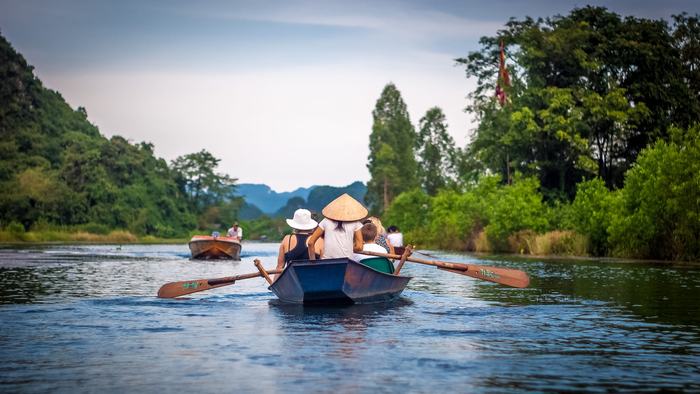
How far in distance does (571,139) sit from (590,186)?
8.98m

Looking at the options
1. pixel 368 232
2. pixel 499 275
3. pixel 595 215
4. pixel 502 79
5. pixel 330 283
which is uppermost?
pixel 502 79

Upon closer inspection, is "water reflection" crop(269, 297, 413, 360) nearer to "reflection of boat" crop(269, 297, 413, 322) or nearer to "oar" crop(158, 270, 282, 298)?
"reflection of boat" crop(269, 297, 413, 322)

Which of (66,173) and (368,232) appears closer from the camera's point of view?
(368,232)

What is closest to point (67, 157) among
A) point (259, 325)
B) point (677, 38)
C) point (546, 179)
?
point (546, 179)

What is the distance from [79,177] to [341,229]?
97.8 m

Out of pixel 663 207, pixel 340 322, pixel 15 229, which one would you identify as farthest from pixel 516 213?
pixel 15 229

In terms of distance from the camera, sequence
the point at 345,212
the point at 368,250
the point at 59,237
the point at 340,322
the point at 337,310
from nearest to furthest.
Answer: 1. the point at 340,322
2. the point at 337,310
3. the point at 345,212
4. the point at 368,250
5. the point at 59,237

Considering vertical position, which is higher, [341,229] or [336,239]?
[341,229]

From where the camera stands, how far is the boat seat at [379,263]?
1736 cm

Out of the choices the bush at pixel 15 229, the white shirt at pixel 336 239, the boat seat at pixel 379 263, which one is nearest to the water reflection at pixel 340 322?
the boat seat at pixel 379 263

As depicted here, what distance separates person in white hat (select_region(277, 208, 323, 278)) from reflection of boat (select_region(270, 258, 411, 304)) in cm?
91

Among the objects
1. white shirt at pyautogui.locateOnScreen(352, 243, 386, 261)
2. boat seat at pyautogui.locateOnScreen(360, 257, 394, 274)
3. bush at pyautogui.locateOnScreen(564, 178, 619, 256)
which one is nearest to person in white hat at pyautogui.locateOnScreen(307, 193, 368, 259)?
white shirt at pyautogui.locateOnScreen(352, 243, 386, 261)

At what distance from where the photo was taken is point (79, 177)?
109562 millimetres

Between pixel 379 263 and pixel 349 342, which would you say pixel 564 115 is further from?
pixel 349 342
